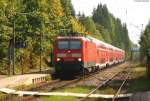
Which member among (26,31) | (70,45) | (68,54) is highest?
(26,31)

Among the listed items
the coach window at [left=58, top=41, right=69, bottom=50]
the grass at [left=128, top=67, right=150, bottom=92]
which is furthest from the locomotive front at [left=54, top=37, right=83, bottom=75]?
the grass at [left=128, top=67, right=150, bottom=92]

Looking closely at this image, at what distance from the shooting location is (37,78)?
116ft

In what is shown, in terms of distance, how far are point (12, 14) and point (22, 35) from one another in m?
8.66

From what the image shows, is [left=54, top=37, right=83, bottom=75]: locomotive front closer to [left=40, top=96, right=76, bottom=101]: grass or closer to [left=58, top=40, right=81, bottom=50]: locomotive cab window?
[left=58, top=40, right=81, bottom=50]: locomotive cab window

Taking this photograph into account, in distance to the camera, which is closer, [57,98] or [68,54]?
[57,98]

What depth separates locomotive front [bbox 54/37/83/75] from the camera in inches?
1438

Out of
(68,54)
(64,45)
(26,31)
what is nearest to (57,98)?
(68,54)

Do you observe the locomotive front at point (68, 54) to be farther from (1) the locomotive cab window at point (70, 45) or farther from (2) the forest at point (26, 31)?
(2) the forest at point (26, 31)

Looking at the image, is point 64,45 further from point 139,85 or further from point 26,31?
point 26,31

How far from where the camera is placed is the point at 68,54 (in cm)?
3666

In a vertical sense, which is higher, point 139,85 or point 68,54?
point 68,54

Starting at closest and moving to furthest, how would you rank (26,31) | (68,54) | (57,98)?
(57,98) < (68,54) < (26,31)

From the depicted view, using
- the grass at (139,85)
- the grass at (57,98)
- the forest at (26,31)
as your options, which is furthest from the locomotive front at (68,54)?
the grass at (57,98)

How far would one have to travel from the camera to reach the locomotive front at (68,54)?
36.5 m
